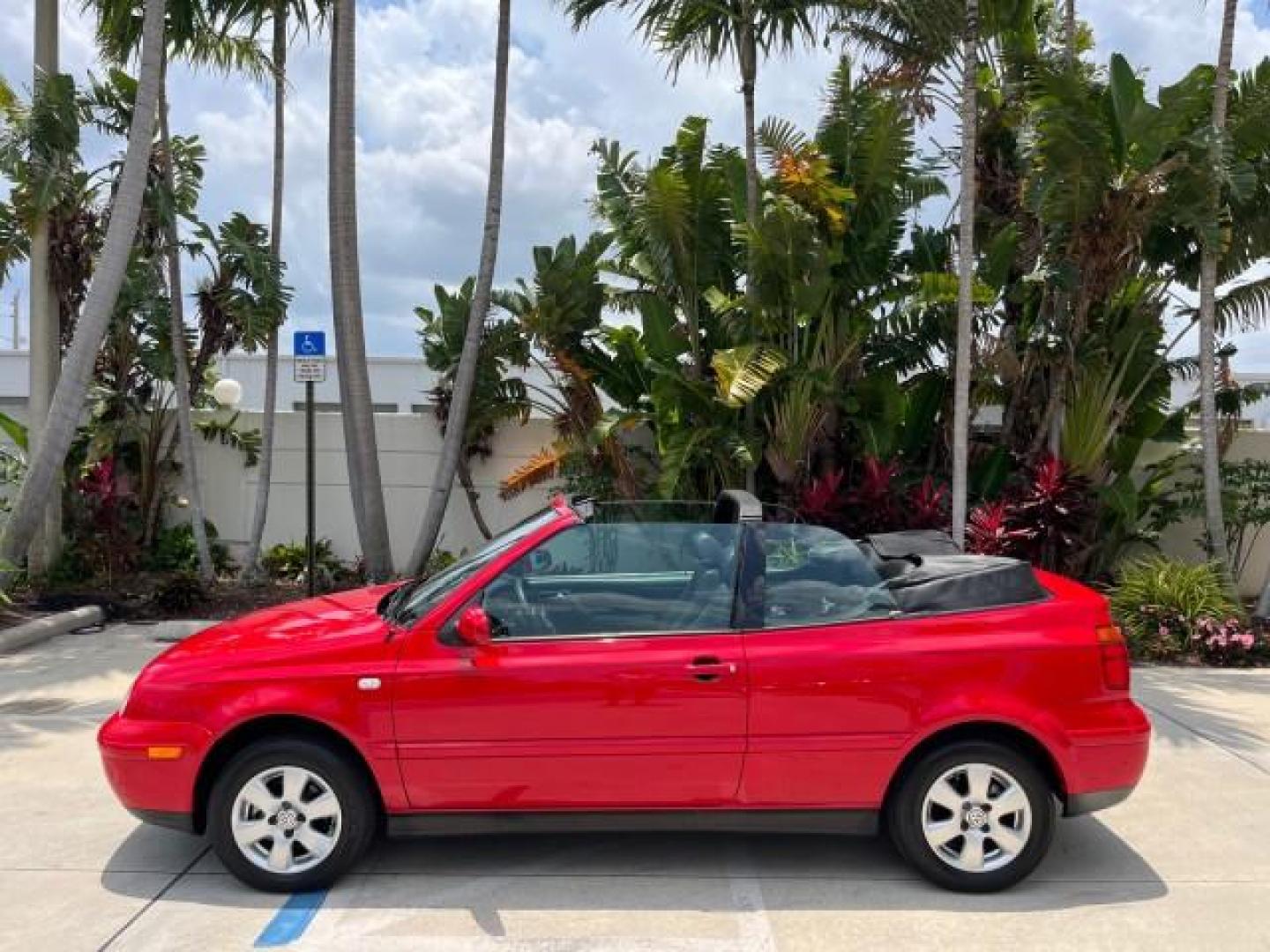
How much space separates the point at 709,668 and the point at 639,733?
0.38m

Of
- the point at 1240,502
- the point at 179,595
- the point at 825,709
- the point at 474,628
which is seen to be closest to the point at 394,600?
the point at 474,628

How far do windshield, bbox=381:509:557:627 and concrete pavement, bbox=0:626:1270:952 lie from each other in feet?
3.51

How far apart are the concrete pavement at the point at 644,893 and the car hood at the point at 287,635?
0.93m

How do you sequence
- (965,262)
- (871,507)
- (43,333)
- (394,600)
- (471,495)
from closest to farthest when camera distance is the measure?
(394,600) → (965,262) → (871,507) → (43,333) → (471,495)

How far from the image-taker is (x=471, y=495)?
1236cm

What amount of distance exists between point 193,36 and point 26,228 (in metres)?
2.71

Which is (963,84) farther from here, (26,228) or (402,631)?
(26,228)

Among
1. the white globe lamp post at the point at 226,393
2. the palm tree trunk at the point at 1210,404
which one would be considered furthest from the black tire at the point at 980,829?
the white globe lamp post at the point at 226,393

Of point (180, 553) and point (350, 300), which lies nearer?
point (350, 300)

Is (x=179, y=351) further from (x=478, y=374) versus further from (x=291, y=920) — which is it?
(x=291, y=920)

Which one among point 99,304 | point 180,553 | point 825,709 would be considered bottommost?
point 180,553

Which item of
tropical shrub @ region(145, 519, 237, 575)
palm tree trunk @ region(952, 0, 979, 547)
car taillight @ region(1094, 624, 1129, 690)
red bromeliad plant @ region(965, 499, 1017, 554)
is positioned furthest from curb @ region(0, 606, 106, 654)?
car taillight @ region(1094, 624, 1129, 690)

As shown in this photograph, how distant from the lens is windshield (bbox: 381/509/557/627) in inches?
176

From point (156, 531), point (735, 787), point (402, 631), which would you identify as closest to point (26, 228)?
point (156, 531)
